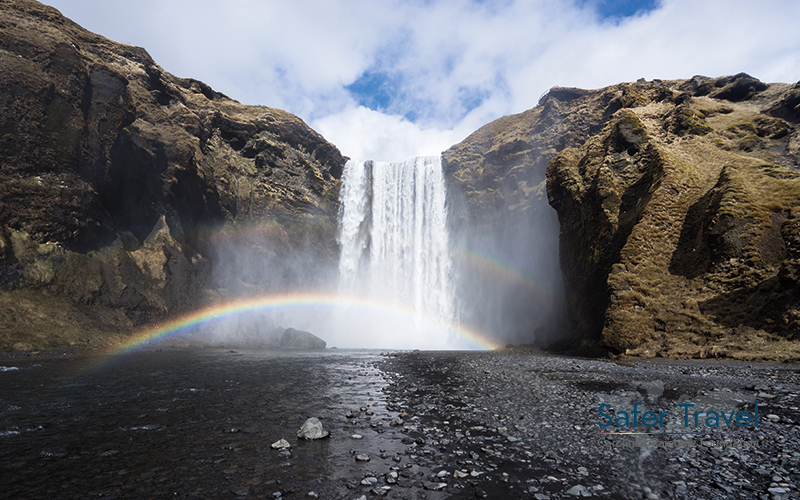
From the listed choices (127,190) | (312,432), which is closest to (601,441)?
(312,432)

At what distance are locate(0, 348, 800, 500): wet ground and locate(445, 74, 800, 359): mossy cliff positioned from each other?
6.20 meters

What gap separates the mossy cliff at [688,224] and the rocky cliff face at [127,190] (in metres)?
39.3

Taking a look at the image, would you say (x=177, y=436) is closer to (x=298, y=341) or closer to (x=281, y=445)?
(x=281, y=445)

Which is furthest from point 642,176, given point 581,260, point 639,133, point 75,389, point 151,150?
point 151,150

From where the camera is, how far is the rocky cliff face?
28656 millimetres

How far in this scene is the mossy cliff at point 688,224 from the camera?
16.7 meters

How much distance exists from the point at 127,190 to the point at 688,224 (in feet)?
173

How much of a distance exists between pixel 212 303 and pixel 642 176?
48.4 m

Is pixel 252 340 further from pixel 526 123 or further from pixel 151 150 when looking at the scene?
pixel 526 123

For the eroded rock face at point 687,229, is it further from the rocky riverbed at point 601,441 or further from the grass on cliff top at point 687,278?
the rocky riverbed at point 601,441

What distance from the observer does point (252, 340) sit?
39.4 m
